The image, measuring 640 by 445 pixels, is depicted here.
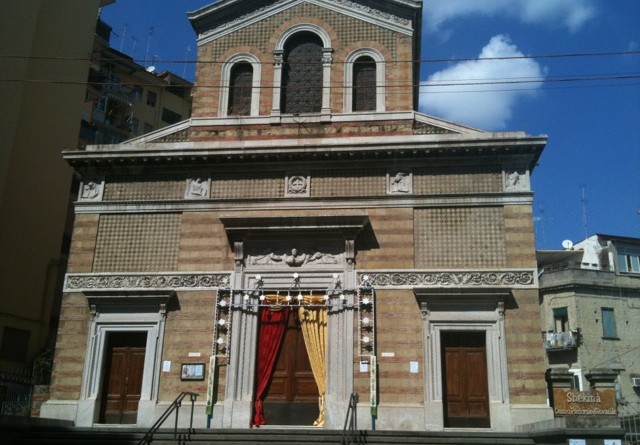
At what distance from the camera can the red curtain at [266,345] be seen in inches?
715

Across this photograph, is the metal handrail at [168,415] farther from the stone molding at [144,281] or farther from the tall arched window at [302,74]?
the tall arched window at [302,74]

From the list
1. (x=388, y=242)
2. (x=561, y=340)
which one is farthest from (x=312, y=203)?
(x=561, y=340)

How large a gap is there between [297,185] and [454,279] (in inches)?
194

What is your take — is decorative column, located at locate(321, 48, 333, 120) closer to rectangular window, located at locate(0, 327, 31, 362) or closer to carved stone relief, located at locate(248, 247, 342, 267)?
carved stone relief, located at locate(248, 247, 342, 267)

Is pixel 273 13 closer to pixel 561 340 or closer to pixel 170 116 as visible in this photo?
pixel 561 340

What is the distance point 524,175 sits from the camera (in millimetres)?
19047

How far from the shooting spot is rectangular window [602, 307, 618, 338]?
33875 mm

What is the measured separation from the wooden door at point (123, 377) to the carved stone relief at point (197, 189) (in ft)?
13.1

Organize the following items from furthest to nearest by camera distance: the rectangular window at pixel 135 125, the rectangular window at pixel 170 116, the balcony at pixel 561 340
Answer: the rectangular window at pixel 170 116
the rectangular window at pixel 135 125
the balcony at pixel 561 340

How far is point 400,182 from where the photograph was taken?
63.7 ft

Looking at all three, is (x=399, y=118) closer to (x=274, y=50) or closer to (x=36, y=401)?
(x=274, y=50)

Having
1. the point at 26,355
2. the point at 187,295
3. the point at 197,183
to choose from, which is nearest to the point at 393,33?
the point at 197,183

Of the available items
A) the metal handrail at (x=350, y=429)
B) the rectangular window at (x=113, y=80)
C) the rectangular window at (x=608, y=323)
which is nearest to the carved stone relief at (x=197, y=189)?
the metal handrail at (x=350, y=429)

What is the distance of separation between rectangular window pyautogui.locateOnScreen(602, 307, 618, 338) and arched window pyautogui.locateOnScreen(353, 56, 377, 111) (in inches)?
769
